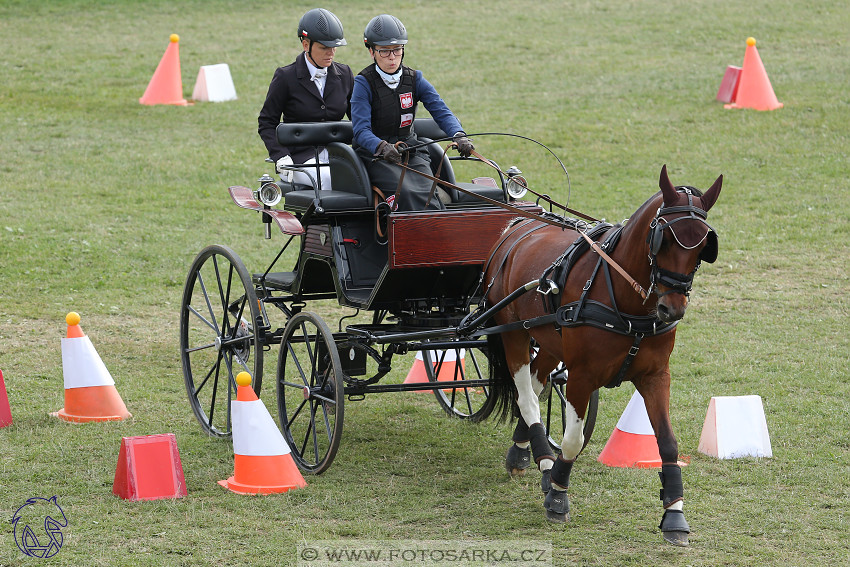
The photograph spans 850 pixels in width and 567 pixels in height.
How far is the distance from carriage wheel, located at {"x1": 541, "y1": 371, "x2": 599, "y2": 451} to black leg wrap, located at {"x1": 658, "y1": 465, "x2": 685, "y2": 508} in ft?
1.60

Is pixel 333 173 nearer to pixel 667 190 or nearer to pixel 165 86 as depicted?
pixel 667 190

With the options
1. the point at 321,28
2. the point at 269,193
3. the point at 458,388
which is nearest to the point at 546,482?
the point at 458,388

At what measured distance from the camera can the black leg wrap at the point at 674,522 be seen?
516cm

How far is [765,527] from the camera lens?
215 inches

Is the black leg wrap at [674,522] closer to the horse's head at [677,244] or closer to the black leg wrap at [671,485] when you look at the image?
the black leg wrap at [671,485]

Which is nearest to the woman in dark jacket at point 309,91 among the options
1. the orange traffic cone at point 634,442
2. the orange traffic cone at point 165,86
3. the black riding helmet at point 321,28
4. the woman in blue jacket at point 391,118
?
the black riding helmet at point 321,28

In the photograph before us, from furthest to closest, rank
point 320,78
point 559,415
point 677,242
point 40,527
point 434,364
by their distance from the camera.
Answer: point 434,364 < point 559,415 < point 320,78 < point 40,527 < point 677,242

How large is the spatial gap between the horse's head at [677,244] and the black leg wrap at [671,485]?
832mm

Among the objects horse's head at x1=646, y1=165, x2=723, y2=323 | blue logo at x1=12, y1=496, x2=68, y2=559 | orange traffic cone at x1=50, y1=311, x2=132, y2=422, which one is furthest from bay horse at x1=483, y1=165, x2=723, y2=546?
orange traffic cone at x1=50, y1=311, x2=132, y2=422

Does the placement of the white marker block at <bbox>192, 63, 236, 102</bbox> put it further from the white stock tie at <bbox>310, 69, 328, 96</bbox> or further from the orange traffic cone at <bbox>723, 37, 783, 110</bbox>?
the white stock tie at <bbox>310, 69, 328, 96</bbox>

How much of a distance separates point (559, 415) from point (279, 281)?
2201 mm

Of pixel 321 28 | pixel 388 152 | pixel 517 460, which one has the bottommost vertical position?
pixel 517 460

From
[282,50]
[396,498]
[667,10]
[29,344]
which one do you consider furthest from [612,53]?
[396,498]

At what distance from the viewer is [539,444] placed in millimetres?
6066
